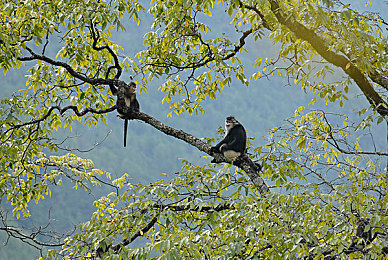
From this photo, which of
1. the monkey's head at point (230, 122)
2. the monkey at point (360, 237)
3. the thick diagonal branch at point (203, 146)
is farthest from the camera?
the monkey's head at point (230, 122)

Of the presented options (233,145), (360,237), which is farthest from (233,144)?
(360,237)

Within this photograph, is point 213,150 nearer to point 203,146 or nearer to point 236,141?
point 203,146

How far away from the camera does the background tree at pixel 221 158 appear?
138 inches

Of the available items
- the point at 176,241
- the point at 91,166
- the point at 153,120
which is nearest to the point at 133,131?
the point at 91,166

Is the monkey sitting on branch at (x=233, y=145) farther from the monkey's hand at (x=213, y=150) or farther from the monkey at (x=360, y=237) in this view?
the monkey at (x=360, y=237)

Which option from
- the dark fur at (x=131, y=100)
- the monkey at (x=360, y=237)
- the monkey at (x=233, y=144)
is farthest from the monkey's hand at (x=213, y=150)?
the monkey at (x=360, y=237)

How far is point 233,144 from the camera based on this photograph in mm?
5156

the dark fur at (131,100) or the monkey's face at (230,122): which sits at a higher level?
the dark fur at (131,100)

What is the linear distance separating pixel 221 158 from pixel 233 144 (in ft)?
1.74

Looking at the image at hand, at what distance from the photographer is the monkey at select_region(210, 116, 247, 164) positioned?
16.0ft

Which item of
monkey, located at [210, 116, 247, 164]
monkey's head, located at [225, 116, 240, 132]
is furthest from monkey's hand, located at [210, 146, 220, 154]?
monkey's head, located at [225, 116, 240, 132]

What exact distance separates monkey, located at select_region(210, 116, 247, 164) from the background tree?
200mm

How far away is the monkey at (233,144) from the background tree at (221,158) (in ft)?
0.66

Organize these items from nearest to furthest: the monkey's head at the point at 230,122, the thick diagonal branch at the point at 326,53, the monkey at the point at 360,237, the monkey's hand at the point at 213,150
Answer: the monkey at the point at 360,237 < the thick diagonal branch at the point at 326,53 < the monkey's hand at the point at 213,150 < the monkey's head at the point at 230,122
